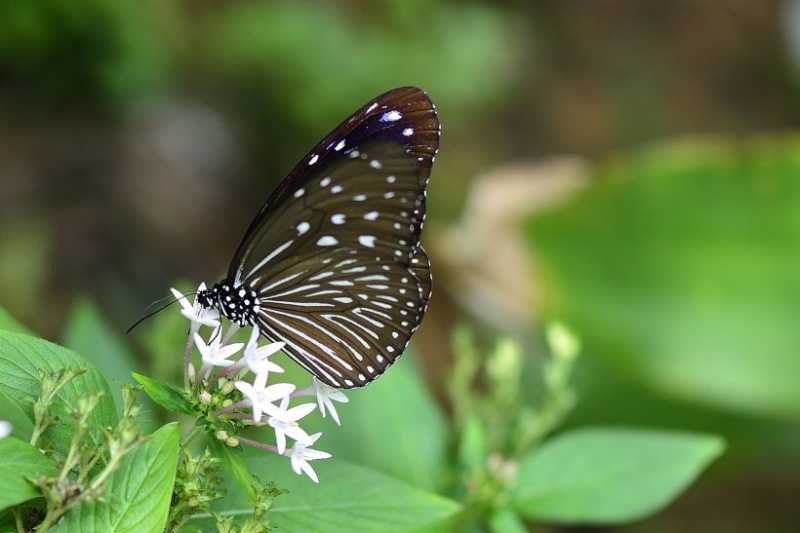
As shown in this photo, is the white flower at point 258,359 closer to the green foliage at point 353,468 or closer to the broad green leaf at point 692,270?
the green foliage at point 353,468

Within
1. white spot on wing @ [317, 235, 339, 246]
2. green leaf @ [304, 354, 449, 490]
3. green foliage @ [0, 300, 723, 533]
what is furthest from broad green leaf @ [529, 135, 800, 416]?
white spot on wing @ [317, 235, 339, 246]

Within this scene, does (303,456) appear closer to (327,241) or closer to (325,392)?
(325,392)

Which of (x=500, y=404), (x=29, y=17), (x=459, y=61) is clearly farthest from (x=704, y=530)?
(x=29, y=17)

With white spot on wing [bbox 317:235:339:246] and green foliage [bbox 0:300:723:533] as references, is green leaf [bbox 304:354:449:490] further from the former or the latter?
white spot on wing [bbox 317:235:339:246]

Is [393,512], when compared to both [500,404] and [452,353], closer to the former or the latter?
[500,404]

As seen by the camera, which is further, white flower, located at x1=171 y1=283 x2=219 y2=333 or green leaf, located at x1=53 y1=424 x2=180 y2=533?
white flower, located at x1=171 y1=283 x2=219 y2=333

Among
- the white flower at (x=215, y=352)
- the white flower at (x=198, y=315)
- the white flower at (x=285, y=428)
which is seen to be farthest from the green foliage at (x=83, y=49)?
the white flower at (x=285, y=428)
